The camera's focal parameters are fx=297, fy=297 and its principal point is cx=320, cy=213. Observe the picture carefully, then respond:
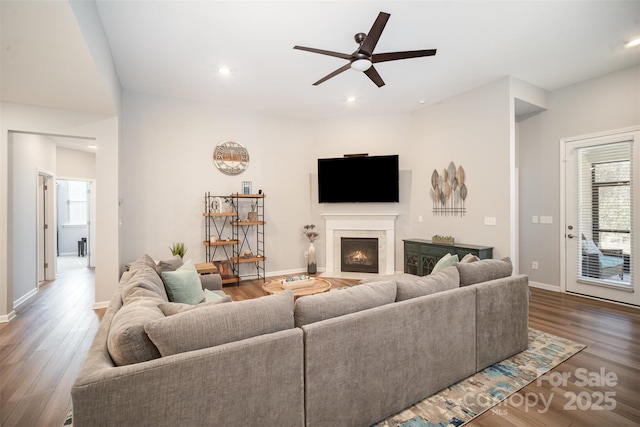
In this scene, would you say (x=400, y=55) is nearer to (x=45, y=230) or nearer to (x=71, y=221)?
(x=45, y=230)

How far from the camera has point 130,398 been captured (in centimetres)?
117

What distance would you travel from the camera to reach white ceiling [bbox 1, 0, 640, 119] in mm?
2668

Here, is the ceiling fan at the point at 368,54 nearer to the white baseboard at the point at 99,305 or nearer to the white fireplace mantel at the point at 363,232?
the white fireplace mantel at the point at 363,232

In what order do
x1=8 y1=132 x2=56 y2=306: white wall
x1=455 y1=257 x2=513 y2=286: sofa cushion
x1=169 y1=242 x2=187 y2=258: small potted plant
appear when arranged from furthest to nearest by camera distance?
x1=169 y1=242 x2=187 y2=258: small potted plant
x1=8 y1=132 x2=56 y2=306: white wall
x1=455 y1=257 x2=513 y2=286: sofa cushion

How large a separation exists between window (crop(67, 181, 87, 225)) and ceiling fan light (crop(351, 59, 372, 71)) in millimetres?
10503

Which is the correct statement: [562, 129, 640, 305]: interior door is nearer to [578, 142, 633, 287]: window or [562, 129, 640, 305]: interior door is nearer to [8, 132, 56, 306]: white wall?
[578, 142, 633, 287]: window

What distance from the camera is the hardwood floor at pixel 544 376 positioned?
194 cm

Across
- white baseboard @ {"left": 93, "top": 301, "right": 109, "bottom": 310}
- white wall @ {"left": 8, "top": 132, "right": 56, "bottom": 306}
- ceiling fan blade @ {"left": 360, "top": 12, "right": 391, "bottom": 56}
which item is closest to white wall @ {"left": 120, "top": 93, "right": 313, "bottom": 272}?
white baseboard @ {"left": 93, "top": 301, "right": 109, "bottom": 310}

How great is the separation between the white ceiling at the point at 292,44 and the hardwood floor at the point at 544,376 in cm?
265

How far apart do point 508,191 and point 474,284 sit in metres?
2.33

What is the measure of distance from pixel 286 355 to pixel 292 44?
10.7ft

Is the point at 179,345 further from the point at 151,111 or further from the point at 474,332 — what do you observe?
the point at 151,111

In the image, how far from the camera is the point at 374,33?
254 cm

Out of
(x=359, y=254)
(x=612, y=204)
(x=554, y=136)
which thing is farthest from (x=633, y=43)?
(x=359, y=254)
